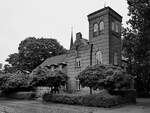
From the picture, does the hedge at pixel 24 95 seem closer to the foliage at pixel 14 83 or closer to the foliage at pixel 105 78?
the foliage at pixel 14 83

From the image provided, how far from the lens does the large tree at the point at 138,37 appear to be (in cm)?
2102

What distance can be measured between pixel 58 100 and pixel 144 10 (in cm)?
1430

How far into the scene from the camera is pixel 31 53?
59938 millimetres

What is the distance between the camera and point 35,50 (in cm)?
6053

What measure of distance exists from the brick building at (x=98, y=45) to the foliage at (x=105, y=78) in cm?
706

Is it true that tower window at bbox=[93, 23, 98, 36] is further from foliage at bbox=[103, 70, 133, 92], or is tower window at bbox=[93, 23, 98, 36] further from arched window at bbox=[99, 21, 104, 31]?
foliage at bbox=[103, 70, 133, 92]

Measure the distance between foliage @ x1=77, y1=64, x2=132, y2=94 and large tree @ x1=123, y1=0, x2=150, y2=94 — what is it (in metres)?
1.97

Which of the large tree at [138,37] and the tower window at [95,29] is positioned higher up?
the tower window at [95,29]

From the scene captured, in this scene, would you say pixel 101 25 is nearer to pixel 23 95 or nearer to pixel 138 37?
pixel 138 37

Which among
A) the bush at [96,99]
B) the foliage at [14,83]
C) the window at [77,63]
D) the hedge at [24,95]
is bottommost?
the hedge at [24,95]

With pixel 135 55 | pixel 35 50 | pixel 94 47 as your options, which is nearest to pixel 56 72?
pixel 94 47

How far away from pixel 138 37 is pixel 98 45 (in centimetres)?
997

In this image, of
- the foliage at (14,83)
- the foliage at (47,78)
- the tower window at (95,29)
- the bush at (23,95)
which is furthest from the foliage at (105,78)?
the foliage at (14,83)

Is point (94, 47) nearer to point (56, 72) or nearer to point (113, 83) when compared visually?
point (56, 72)
